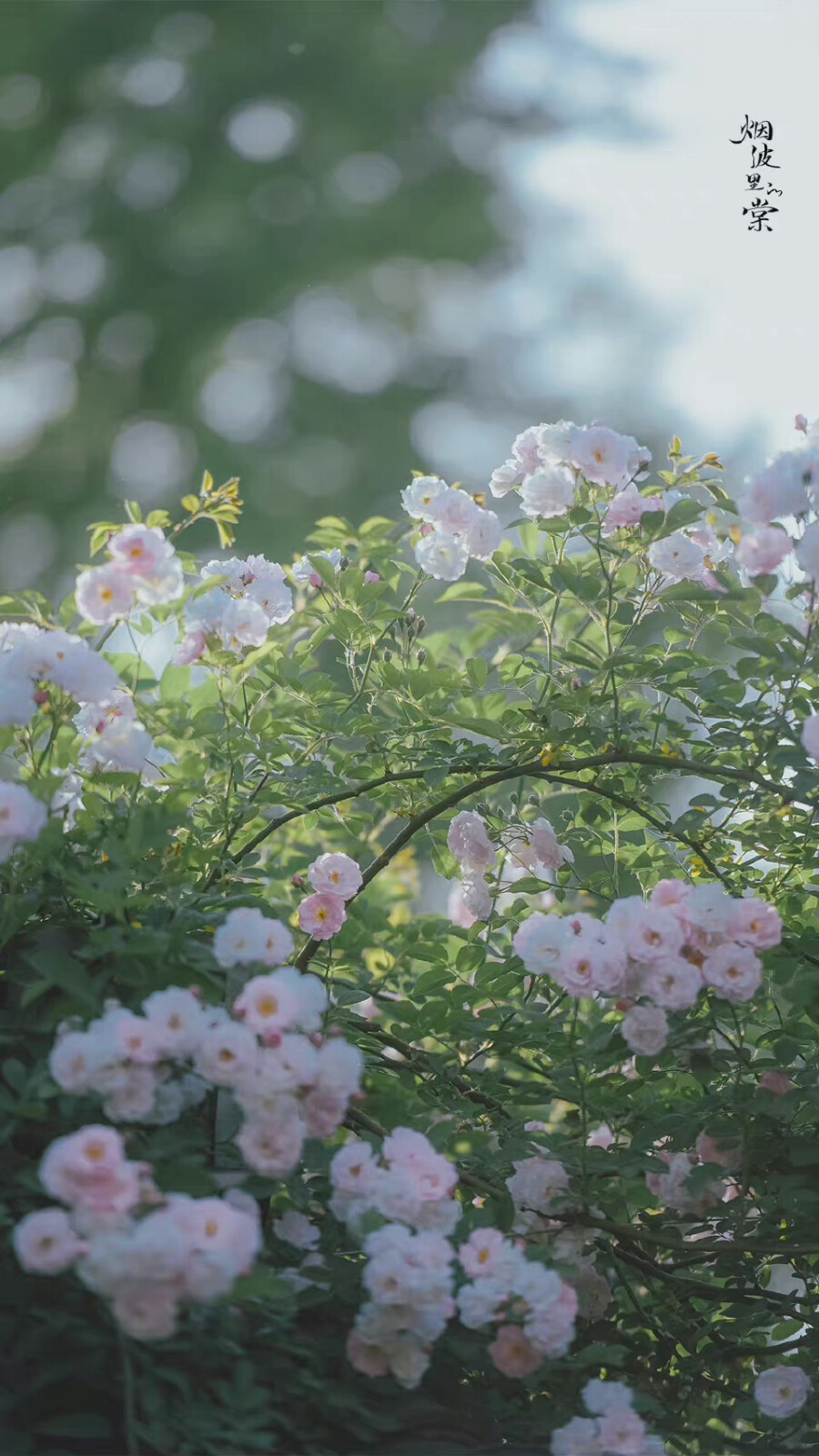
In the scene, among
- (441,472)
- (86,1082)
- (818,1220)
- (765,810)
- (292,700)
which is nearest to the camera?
(86,1082)

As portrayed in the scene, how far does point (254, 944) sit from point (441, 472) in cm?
566

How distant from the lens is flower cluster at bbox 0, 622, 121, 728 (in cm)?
127

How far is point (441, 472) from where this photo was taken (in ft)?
21.8

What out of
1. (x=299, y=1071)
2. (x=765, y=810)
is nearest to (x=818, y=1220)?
(x=765, y=810)

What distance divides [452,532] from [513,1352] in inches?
37.3

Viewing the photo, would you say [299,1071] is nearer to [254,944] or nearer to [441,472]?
[254,944]

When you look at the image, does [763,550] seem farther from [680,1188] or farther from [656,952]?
[680,1188]

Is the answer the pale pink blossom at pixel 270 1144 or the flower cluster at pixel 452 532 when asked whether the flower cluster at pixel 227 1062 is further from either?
the flower cluster at pixel 452 532

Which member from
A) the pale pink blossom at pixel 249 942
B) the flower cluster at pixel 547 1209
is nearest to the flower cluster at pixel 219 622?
the pale pink blossom at pixel 249 942

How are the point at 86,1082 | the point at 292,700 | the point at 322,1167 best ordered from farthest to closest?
the point at 292,700
the point at 322,1167
the point at 86,1082

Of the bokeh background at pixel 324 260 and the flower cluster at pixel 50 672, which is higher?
the bokeh background at pixel 324 260

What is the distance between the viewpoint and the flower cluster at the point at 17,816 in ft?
3.90


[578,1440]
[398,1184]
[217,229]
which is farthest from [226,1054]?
[217,229]

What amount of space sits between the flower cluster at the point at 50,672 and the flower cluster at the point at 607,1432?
795mm
